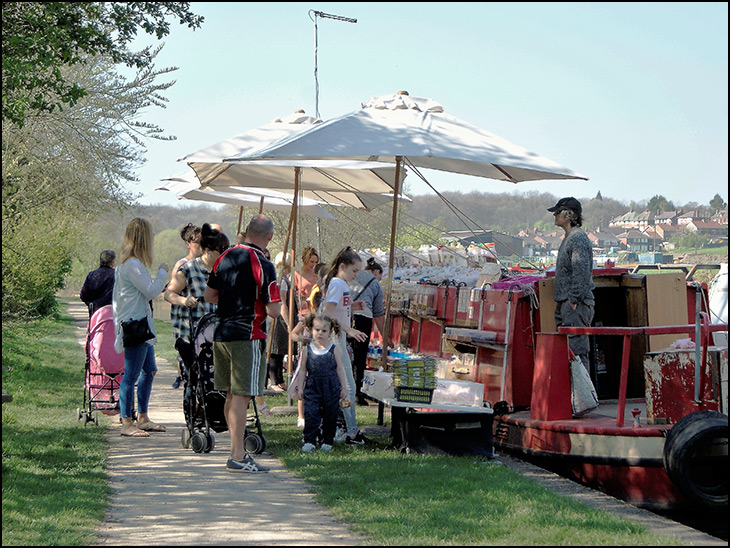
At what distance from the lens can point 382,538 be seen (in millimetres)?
5484

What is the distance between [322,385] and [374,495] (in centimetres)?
203

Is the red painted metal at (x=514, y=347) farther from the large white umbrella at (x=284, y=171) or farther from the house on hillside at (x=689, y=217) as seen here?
the house on hillside at (x=689, y=217)

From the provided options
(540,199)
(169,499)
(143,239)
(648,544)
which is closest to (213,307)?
(143,239)

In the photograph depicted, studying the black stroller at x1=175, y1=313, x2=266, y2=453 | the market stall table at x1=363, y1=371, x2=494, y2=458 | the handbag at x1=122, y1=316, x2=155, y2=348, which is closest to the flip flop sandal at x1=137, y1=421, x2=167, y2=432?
the handbag at x1=122, y1=316, x2=155, y2=348

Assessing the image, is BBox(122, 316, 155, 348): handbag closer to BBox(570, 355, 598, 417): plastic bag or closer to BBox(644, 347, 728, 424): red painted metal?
BBox(570, 355, 598, 417): plastic bag

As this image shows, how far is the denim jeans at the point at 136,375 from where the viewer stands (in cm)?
907

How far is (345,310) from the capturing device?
8945 mm

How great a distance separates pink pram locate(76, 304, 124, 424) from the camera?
998 cm

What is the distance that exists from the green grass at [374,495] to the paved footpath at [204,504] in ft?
0.45

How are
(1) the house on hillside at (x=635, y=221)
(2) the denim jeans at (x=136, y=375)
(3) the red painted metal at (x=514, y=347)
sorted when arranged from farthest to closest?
1. (1) the house on hillside at (x=635, y=221)
2. (3) the red painted metal at (x=514, y=347)
3. (2) the denim jeans at (x=136, y=375)

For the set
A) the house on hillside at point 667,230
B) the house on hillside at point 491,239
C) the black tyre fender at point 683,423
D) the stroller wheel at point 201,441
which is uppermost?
the house on hillside at point 667,230

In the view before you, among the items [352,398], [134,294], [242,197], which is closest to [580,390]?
[352,398]

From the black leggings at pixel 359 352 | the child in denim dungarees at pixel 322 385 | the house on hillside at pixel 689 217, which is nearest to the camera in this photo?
the child in denim dungarees at pixel 322 385

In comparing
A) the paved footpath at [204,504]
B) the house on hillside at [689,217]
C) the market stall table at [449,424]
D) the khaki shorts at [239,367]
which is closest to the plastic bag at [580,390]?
the market stall table at [449,424]
